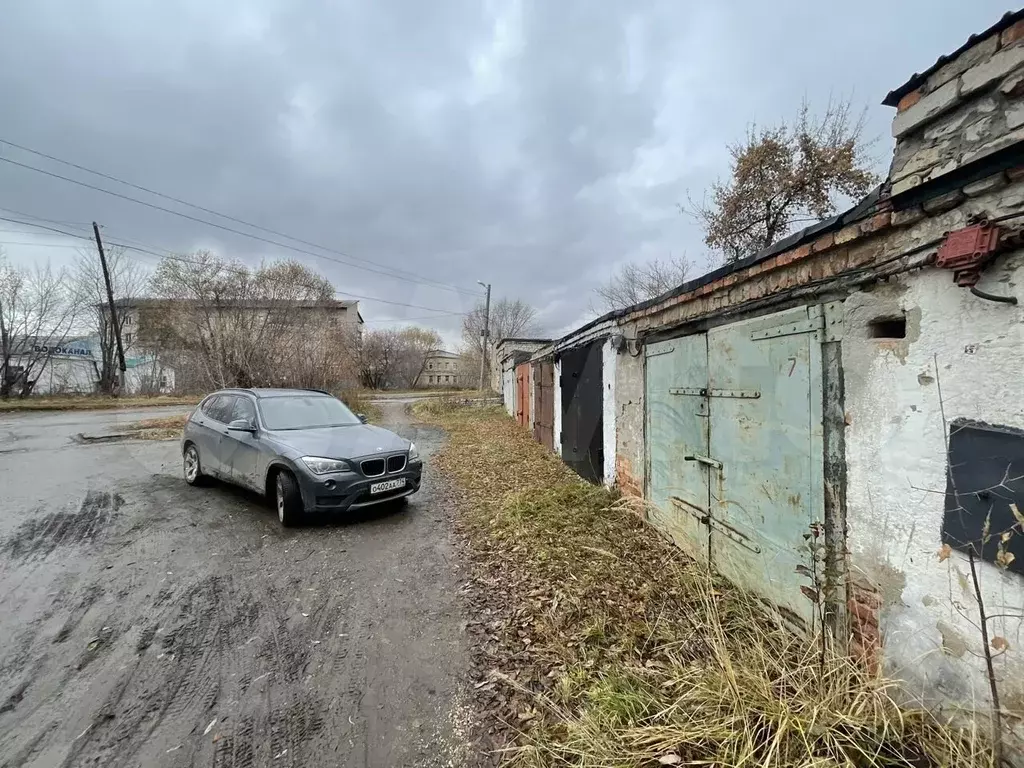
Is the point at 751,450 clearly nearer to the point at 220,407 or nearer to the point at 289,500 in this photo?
the point at 289,500

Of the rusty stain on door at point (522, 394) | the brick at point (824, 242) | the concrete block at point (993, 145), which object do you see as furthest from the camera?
the rusty stain on door at point (522, 394)

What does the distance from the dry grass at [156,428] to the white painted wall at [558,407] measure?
11.4 meters

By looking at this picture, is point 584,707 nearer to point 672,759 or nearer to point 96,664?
point 672,759

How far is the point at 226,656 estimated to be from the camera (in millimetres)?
2803

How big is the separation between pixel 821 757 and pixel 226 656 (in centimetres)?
A: 339

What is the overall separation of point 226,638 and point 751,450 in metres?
4.07

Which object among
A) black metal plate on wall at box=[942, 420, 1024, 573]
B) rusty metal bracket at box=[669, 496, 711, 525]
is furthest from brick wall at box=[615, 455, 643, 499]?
black metal plate on wall at box=[942, 420, 1024, 573]

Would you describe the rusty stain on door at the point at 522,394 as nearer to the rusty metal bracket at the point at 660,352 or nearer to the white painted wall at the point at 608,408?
the white painted wall at the point at 608,408

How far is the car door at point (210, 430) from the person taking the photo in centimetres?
628

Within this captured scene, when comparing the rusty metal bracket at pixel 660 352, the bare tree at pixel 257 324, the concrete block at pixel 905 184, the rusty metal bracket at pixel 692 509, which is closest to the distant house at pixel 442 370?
the bare tree at pixel 257 324

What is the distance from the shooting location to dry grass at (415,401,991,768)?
180 cm

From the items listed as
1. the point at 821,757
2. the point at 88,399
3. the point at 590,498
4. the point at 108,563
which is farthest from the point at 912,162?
the point at 88,399

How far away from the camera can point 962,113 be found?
1799 mm

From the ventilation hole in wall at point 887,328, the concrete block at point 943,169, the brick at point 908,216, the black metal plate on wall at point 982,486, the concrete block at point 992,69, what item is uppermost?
the concrete block at point 992,69
